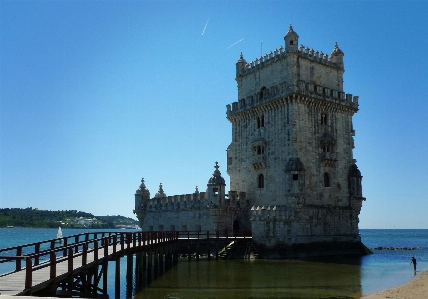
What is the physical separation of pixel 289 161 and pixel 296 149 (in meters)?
1.35

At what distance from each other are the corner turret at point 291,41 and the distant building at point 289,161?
9 centimetres

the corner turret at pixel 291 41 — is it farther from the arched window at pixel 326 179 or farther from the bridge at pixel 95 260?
the bridge at pixel 95 260

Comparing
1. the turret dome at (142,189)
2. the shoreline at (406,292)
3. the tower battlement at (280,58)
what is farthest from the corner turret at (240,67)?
the shoreline at (406,292)

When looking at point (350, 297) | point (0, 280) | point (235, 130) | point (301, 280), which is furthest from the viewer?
point (235, 130)

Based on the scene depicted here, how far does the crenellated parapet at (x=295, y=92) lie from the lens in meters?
42.0

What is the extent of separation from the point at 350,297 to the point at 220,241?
1986 cm

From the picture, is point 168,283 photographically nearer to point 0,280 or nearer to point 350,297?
point 350,297

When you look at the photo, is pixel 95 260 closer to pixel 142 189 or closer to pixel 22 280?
pixel 22 280

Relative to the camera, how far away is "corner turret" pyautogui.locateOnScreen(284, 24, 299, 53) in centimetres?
4269

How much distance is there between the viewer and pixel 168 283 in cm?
2794

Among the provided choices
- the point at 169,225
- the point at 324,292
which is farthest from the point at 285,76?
the point at 324,292

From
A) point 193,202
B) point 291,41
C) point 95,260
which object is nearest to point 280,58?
point 291,41

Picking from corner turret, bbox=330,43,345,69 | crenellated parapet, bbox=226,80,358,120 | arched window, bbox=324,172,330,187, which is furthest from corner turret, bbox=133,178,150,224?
corner turret, bbox=330,43,345,69

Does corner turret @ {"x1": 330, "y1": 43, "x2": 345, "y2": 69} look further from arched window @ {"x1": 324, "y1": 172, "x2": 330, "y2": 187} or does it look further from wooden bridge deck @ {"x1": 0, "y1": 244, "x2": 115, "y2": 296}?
wooden bridge deck @ {"x1": 0, "y1": 244, "x2": 115, "y2": 296}
